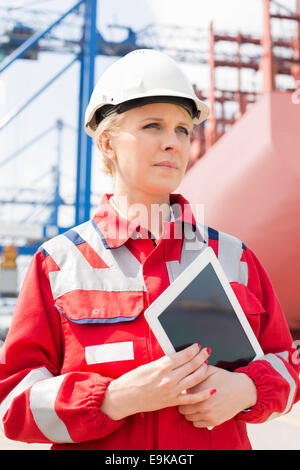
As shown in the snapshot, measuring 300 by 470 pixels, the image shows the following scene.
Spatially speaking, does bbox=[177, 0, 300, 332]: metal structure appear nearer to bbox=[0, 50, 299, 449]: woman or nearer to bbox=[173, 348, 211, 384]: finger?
bbox=[0, 50, 299, 449]: woman

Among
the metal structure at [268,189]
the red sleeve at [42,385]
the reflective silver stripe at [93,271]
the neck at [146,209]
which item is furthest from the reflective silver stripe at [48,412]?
the metal structure at [268,189]

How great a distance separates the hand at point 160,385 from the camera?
102cm

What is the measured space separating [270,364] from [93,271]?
49 centimetres

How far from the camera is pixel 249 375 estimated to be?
44.0 inches

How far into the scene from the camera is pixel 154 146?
124cm

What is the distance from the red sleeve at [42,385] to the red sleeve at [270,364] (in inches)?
13.1

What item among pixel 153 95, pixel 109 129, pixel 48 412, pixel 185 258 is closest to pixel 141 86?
pixel 153 95

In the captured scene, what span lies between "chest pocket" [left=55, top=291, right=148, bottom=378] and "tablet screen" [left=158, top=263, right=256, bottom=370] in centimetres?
12

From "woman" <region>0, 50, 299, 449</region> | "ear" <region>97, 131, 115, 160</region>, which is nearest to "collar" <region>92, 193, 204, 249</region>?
"woman" <region>0, 50, 299, 449</region>

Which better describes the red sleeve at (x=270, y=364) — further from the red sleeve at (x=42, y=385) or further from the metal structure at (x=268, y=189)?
the metal structure at (x=268, y=189)

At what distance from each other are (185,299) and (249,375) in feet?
0.79

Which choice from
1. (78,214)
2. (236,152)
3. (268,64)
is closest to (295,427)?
(236,152)

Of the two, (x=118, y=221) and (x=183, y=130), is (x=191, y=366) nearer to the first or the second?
(x=118, y=221)
